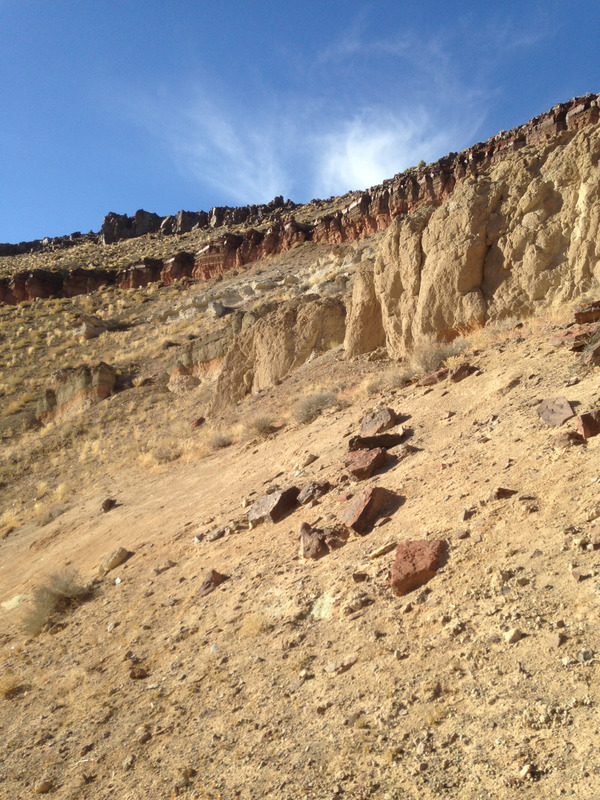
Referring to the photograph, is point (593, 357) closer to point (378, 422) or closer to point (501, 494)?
point (501, 494)

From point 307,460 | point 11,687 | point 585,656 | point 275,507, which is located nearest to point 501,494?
point 585,656

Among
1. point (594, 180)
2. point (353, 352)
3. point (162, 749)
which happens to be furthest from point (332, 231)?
point (162, 749)

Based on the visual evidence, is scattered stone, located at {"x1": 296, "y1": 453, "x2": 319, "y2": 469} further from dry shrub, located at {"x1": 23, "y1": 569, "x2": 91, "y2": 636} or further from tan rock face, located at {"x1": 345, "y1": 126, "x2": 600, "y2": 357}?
tan rock face, located at {"x1": 345, "y1": 126, "x2": 600, "y2": 357}

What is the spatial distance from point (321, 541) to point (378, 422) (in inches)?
122

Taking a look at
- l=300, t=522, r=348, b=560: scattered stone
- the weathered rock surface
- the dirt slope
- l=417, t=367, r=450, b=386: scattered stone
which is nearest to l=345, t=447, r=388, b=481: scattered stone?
the dirt slope

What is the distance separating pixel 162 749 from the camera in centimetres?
396

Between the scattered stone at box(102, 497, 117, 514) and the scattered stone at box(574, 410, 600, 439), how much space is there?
405 inches

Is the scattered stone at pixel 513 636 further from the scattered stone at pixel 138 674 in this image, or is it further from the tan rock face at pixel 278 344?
the tan rock face at pixel 278 344

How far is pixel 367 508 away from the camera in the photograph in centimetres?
569

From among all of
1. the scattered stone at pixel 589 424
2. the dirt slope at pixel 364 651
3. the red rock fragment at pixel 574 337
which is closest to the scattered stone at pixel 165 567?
the dirt slope at pixel 364 651

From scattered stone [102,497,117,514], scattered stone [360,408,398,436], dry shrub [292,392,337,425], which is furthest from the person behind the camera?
scattered stone [102,497,117,514]

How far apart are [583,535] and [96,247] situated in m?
75.6

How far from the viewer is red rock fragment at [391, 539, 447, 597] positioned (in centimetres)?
426

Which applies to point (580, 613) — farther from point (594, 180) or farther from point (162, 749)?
point (594, 180)
